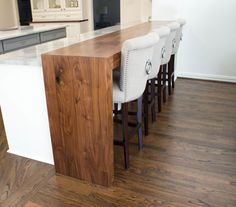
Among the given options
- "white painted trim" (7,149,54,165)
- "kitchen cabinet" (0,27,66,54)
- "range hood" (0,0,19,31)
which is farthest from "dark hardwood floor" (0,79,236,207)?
"range hood" (0,0,19,31)

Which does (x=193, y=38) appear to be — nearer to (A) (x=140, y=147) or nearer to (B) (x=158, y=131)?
(B) (x=158, y=131)

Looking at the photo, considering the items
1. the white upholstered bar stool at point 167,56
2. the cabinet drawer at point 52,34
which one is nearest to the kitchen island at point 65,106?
the white upholstered bar stool at point 167,56

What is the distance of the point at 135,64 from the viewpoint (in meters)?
1.84

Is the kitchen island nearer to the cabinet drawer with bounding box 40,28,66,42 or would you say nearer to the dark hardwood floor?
the dark hardwood floor

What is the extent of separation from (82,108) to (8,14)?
579 cm

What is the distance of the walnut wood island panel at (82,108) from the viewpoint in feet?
5.52

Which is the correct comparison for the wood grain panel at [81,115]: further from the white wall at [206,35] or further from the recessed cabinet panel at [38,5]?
the recessed cabinet panel at [38,5]

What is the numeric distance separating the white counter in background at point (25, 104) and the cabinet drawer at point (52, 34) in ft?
7.52

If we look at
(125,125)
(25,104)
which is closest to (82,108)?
(125,125)

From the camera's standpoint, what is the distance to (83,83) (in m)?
1.73

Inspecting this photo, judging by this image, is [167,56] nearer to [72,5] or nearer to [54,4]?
[72,5]

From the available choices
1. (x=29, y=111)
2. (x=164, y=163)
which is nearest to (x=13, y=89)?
(x=29, y=111)

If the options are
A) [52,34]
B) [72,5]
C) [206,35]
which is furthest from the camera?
[72,5]

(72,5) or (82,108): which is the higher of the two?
(72,5)
